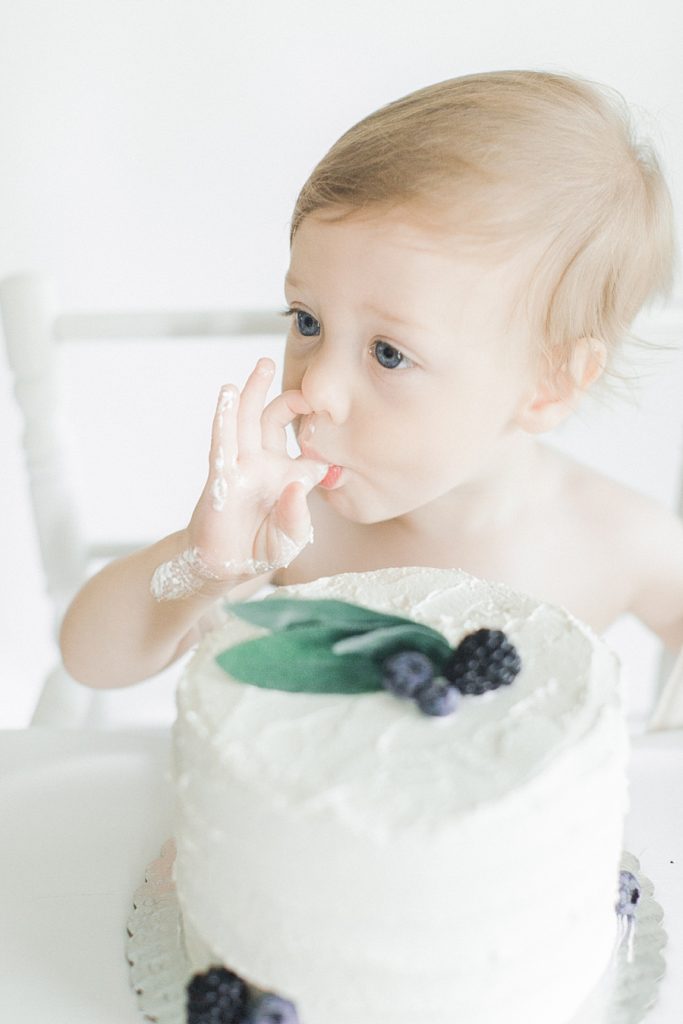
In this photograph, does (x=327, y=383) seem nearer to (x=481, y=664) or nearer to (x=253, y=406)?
(x=253, y=406)

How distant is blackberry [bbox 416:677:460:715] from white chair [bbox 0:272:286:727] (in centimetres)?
62

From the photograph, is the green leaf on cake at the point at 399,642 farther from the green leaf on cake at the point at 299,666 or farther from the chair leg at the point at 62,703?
the chair leg at the point at 62,703

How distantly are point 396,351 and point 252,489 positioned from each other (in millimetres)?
152

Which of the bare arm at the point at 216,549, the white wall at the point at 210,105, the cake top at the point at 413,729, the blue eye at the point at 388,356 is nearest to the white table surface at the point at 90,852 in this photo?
the bare arm at the point at 216,549

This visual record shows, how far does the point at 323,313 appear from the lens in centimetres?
87

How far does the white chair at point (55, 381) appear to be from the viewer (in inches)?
43.7

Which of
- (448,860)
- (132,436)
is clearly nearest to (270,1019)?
(448,860)

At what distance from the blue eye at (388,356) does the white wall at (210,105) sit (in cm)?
52

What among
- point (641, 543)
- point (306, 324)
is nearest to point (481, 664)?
point (306, 324)

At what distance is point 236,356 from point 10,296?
526 millimetres

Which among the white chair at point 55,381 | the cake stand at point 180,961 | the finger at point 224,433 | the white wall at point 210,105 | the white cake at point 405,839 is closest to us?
the white cake at point 405,839

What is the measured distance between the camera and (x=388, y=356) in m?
0.87

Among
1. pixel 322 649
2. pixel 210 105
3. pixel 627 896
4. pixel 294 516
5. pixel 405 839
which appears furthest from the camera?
pixel 210 105

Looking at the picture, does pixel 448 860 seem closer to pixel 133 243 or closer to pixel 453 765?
pixel 453 765
